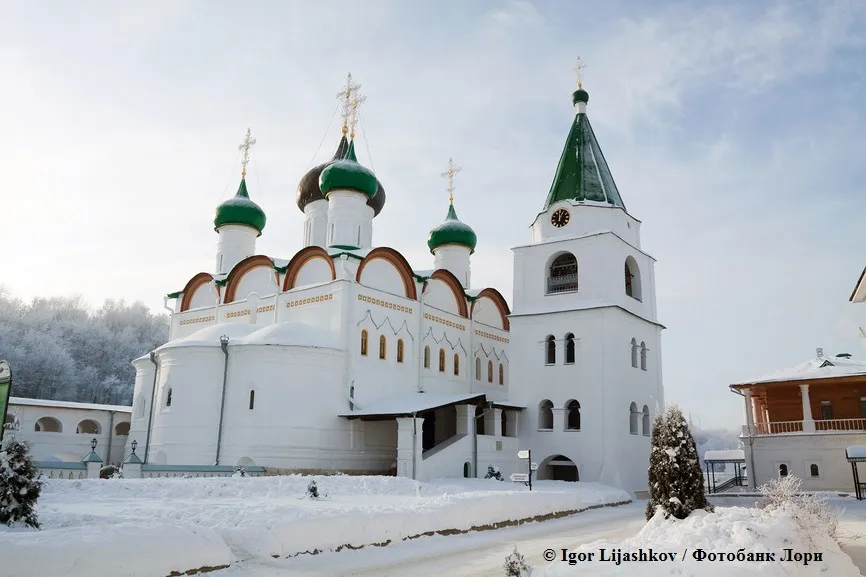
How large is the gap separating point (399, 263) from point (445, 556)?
14.8 metres

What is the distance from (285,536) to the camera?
7.94 metres

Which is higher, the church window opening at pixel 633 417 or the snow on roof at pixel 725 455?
the church window opening at pixel 633 417

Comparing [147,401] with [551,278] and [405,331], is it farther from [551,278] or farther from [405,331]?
[551,278]

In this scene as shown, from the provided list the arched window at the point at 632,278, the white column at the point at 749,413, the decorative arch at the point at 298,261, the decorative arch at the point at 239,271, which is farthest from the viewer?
the decorative arch at the point at 239,271

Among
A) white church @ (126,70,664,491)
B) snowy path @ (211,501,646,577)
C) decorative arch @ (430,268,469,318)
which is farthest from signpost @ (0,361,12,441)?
decorative arch @ (430,268,469,318)

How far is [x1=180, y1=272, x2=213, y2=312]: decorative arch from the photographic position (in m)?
25.6

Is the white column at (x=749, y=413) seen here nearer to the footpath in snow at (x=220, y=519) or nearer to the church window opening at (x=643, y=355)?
the church window opening at (x=643, y=355)

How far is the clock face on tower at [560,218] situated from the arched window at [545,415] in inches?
208

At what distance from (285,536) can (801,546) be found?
5.26 m

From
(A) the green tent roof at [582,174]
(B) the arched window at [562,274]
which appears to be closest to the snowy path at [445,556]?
(B) the arched window at [562,274]

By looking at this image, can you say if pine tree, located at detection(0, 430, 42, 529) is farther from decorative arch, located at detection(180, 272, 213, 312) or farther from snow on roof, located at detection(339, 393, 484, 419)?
decorative arch, located at detection(180, 272, 213, 312)

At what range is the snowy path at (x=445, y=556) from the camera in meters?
7.37

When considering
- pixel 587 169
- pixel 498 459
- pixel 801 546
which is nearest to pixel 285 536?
pixel 801 546

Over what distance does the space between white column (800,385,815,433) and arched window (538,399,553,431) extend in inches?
262
